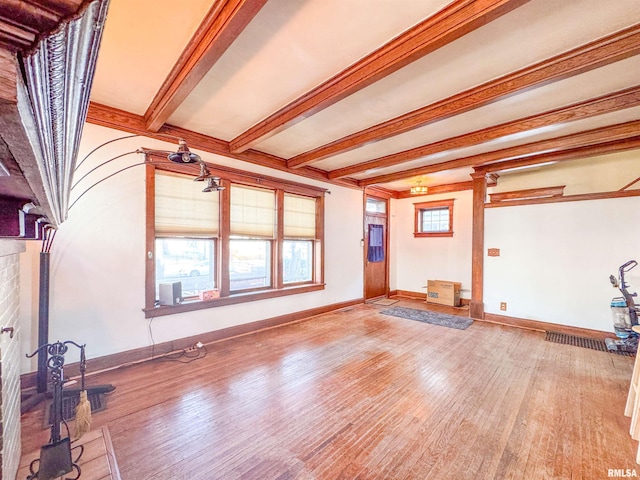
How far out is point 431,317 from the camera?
205 inches

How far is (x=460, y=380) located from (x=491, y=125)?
289 cm

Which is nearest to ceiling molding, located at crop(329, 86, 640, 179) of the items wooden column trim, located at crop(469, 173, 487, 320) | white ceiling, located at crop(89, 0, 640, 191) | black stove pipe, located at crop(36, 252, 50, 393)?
white ceiling, located at crop(89, 0, 640, 191)

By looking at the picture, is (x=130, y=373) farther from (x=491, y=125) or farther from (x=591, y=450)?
(x=491, y=125)

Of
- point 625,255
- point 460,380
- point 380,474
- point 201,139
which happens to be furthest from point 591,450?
point 201,139

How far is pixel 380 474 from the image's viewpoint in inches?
67.2

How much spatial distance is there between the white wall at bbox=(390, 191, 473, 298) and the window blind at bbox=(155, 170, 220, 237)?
4.84 m

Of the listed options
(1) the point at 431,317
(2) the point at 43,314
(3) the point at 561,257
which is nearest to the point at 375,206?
(1) the point at 431,317

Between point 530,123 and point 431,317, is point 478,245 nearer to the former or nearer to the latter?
point 431,317

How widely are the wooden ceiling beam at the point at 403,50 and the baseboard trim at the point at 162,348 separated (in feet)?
9.40

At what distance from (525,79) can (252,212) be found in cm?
351

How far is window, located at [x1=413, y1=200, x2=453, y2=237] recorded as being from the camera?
649 centimetres

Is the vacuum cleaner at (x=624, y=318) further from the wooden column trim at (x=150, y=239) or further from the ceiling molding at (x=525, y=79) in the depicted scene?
the wooden column trim at (x=150, y=239)

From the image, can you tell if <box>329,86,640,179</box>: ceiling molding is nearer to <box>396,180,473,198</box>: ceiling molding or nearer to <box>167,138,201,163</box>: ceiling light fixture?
<box>396,180,473,198</box>: ceiling molding

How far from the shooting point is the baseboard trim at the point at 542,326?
404 cm
